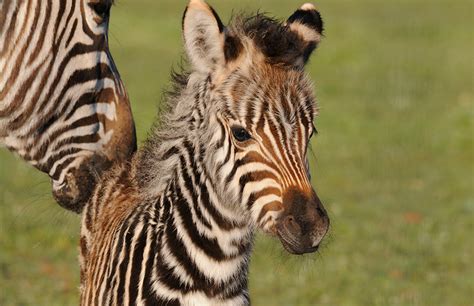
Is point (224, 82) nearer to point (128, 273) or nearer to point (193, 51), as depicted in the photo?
point (193, 51)

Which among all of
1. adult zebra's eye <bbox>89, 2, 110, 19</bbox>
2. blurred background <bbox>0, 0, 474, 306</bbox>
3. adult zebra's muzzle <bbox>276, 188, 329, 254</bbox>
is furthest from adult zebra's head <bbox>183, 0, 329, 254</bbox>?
adult zebra's eye <bbox>89, 2, 110, 19</bbox>

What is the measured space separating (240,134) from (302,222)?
0.60 metres

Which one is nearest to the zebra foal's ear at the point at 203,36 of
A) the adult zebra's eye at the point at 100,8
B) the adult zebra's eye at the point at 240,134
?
the adult zebra's eye at the point at 240,134

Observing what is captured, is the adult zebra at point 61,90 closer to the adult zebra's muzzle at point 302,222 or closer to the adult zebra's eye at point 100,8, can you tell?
the adult zebra's eye at point 100,8

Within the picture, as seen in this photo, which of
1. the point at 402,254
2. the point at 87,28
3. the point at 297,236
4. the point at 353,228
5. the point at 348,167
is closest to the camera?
the point at 297,236

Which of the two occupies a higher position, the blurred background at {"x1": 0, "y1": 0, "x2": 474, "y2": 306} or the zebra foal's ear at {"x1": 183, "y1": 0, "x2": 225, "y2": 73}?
the zebra foal's ear at {"x1": 183, "y1": 0, "x2": 225, "y2": 73}

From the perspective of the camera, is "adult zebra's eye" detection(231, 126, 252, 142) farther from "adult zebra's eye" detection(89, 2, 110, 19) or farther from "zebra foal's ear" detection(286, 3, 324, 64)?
"adult zebra's eye" detection(89, 2, 110, 19)

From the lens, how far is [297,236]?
5543mm

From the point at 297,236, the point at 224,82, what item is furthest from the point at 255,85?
the point at 297,236

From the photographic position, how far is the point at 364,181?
17.7 meters

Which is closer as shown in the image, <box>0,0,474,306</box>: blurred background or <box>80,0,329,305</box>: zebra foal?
<box>80,0,329,305</box>: zebra foal

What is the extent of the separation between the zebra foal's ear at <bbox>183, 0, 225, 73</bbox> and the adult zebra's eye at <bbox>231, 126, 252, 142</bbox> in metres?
0.45

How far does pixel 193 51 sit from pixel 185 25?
17 centimetres

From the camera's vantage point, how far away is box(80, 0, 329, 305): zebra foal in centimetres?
567
